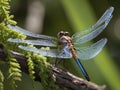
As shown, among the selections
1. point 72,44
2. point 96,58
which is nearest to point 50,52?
point 72,44

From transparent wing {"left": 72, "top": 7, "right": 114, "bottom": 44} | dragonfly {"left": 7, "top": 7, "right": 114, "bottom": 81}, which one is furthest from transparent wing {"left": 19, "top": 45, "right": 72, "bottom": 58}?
transparent wing {"left": 72, "top": 7, "right": 114, "bottom": 44}

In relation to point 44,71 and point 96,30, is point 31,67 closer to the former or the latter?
point 44,71

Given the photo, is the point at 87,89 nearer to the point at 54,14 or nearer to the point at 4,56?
the point at 4,56

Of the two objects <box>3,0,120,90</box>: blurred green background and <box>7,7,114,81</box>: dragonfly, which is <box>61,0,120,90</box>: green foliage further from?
<box>7,7,114,81</box>: dragonfly

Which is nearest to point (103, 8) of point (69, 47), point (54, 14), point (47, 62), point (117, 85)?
point (54, 14)

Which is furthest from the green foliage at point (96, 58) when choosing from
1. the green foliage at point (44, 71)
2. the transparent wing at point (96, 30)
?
the green foliage at point (44, 71)
